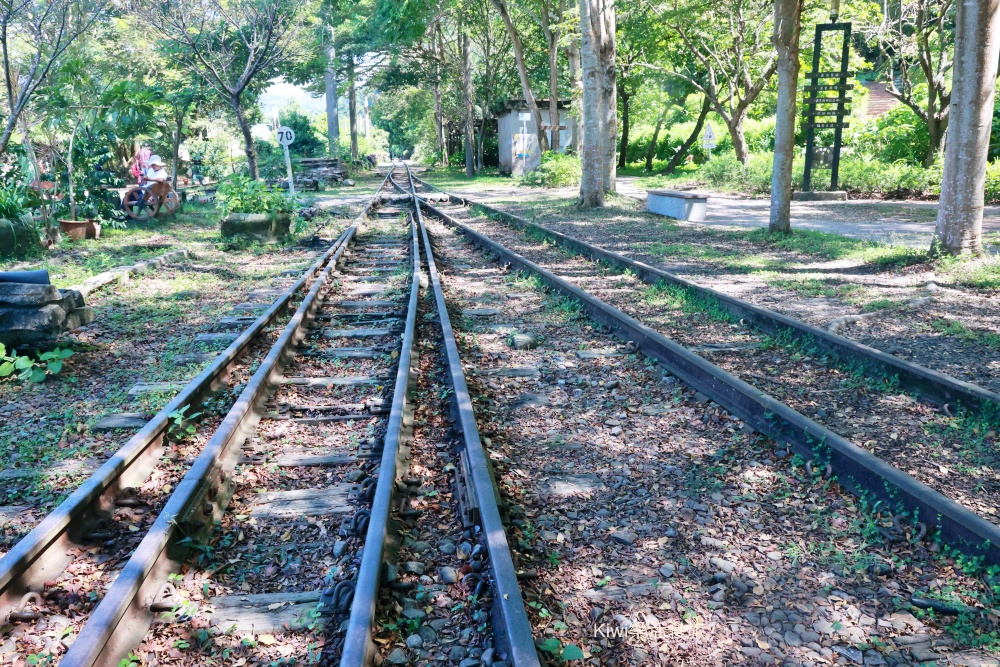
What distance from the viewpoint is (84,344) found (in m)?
6.45

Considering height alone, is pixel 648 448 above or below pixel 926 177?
below

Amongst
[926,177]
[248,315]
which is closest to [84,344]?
[248,315]

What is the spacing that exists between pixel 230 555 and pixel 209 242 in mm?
11166

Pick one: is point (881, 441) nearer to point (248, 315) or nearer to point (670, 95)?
point (248, 315)

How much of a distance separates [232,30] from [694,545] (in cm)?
1871

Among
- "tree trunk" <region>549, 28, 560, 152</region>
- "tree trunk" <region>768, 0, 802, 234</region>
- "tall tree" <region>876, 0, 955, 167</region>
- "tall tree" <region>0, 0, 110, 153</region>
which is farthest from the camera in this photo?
"tree trunk" <region>549, 28, 560, 152</region>

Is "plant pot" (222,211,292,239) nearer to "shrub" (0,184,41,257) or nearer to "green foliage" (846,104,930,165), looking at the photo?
"shrub" (0,184,41,257)

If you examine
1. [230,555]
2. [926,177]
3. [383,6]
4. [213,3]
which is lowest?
[230,555]

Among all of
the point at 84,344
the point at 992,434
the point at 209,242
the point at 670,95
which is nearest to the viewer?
the point at 992,434

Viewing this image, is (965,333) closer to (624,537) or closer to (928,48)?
(624,537)

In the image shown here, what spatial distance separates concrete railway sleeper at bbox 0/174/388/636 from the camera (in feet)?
9.17

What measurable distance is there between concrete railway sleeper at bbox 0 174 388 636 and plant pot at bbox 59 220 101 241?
373 inches

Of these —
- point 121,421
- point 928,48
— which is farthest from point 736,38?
point 121,421

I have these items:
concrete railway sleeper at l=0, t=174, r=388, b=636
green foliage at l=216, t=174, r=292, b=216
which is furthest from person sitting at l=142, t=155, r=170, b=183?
concrete railway sleeper at l=0, t=174, r=388, b=636
